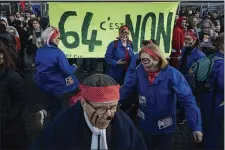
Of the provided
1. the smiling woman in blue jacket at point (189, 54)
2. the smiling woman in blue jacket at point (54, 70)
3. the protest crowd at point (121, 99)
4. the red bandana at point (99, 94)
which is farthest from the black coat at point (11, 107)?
the smiling woman in blue jacket at point (189, 54)

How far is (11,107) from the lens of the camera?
3463mm

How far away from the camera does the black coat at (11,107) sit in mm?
3393

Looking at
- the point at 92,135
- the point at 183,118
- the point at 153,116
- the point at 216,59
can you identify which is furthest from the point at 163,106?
the point at 183,118

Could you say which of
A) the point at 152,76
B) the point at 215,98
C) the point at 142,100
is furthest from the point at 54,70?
the point at 215,98

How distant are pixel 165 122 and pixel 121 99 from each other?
0.48 metres

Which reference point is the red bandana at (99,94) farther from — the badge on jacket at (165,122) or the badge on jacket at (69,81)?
the badge on jacket at (69,81)

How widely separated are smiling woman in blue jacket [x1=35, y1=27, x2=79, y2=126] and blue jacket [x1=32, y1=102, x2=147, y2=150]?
2463 millimetres

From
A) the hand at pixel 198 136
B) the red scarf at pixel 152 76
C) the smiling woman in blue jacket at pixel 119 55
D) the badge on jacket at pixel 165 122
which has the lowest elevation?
the hand at pixel 198 136

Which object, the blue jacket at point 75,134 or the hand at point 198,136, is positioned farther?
the hand at point 198,136

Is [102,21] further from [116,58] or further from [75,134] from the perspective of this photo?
[75,134]

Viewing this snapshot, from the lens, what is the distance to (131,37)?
21.4 feet

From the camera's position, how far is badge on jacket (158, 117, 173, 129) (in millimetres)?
3488

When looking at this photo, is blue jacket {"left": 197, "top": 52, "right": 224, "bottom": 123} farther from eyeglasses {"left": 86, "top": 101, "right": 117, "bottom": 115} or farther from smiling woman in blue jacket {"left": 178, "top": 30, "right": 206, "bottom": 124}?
eyeglasses {"left": 86, "top": 101, "right": 117, "bottom": 115}

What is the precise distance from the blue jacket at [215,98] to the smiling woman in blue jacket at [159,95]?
1.88 ft
